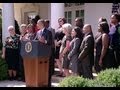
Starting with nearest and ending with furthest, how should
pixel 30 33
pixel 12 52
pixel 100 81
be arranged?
pixel 100 81
pixel 30 33
pixel 12 52

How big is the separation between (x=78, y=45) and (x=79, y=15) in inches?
279

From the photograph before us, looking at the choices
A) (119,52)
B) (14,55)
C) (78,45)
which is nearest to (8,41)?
(14,55)

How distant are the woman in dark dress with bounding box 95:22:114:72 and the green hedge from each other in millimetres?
1514

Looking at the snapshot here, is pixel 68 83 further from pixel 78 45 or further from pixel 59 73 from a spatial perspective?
pixel 59 73

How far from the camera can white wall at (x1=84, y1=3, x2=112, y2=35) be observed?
14.0m

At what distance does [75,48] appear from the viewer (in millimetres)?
9016

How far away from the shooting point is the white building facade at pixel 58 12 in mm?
12039

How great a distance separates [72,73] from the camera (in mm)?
9328

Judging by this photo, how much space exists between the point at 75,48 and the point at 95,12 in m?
5.91

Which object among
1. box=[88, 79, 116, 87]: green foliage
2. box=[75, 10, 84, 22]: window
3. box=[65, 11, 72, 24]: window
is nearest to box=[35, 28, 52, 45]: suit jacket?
box=[88, 79, 116, 87]: green foliage

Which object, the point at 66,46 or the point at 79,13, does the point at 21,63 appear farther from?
the point at 79,13

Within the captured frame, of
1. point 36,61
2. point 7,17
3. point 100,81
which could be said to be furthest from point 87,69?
point 7,17

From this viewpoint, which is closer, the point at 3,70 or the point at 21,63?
the point at 21,63

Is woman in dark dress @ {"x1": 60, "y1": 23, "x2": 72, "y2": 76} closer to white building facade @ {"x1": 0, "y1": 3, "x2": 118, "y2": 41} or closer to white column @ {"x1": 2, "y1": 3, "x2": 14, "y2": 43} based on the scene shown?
white building facade @ {"x1": 0, "y1": 3, "x2": 118, "y2": 41}
